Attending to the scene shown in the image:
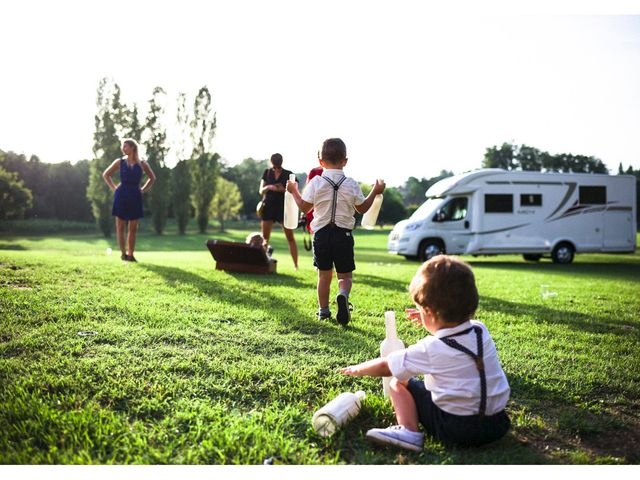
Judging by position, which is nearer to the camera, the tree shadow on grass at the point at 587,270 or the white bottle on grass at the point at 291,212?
the white bottle on grass at the point at 291,212

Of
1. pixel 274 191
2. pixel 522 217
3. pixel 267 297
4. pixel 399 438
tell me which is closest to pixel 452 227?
pixel 522 217

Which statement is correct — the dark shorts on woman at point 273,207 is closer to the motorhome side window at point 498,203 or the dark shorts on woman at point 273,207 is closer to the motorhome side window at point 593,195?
the motorhome side window at point 498,203

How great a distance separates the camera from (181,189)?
39750 millimetres

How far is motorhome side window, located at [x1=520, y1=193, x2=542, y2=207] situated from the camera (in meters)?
16.7

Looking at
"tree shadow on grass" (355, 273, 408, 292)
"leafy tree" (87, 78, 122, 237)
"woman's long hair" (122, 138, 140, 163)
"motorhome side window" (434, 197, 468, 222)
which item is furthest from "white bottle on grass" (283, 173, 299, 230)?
"leafy tree" (87, 78, 122, 237)

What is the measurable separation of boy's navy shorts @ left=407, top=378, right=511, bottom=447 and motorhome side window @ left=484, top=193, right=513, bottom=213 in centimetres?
1479

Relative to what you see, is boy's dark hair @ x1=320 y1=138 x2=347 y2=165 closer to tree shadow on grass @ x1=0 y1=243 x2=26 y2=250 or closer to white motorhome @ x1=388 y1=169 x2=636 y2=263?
tree shadow on grass @ x1=0 y1=243 x2=26 y2=250

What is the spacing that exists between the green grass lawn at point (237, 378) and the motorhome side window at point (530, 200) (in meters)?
11.5

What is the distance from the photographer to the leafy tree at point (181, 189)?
1556 inches

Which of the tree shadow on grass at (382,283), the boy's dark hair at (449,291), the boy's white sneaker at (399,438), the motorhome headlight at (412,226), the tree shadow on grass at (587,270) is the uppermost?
the motorhome headlight at (412,226)

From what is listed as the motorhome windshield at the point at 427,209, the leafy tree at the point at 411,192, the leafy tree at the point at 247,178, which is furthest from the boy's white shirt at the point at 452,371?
the leafy tree at the point at 247,178
